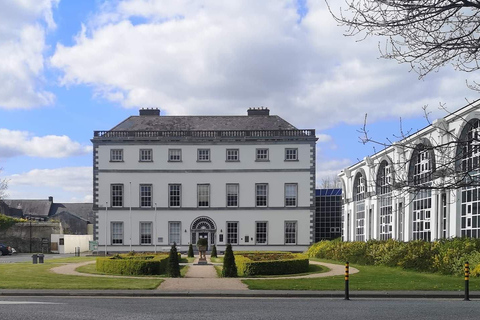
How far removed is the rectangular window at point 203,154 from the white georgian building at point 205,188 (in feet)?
0.31

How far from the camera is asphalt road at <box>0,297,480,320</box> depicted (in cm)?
1262

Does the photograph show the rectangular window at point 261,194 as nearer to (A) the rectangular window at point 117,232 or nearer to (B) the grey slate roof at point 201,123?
(B) the grey slate roof at point 201,123

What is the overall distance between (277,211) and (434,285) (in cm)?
3597

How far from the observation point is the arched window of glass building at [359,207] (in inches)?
1905

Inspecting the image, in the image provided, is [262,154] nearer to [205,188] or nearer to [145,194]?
[205,188]

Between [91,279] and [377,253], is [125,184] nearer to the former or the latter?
[377,253]

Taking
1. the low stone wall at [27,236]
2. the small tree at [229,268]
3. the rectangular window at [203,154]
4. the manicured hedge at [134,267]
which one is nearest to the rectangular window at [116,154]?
the rectangular window at [203,154]

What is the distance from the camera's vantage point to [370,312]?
13.7m

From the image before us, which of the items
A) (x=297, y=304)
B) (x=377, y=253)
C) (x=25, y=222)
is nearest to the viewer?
(x=297, y=304)

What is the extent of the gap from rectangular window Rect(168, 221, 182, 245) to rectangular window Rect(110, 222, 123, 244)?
4661 mm

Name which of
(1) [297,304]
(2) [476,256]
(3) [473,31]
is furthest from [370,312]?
(2) [476,256]

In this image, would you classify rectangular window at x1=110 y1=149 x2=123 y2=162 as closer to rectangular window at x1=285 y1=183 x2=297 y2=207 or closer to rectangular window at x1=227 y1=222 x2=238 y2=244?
rectangular window at x1=227 y1=222 x2=238 y2=244

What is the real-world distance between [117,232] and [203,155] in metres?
11.0

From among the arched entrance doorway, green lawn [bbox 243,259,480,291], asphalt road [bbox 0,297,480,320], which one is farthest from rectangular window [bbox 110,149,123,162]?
asphalt road [bbox 0,297,480,320]
